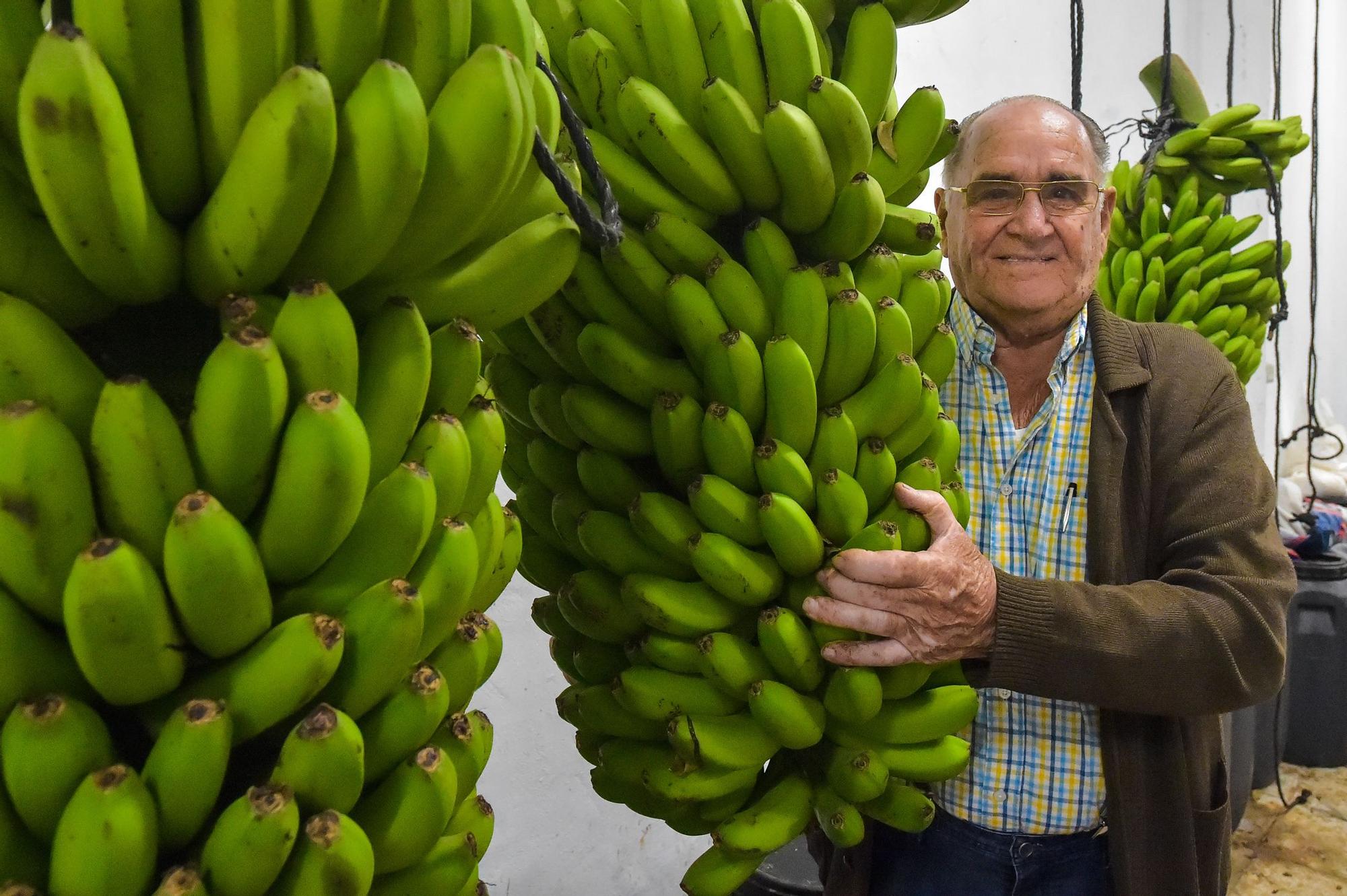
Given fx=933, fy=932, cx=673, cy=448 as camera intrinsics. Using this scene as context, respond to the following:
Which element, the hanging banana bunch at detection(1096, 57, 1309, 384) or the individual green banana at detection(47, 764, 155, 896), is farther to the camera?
the hanging banana bunch at detection(1096, 57, 1309, 384)

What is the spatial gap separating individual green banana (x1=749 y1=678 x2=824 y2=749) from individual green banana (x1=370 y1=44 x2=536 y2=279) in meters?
0.40

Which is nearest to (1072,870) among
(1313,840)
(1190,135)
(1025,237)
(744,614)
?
(744,614)

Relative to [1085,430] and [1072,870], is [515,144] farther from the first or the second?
[1072,870]

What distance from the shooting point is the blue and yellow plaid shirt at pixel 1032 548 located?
43.1 inches

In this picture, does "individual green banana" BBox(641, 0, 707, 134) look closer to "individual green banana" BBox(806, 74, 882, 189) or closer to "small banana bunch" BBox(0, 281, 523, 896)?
"individual green banana" BBox(806, 74, 882, 189)

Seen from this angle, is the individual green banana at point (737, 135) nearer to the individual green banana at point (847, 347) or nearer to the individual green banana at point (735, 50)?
the individual green banana at point (735, 50)

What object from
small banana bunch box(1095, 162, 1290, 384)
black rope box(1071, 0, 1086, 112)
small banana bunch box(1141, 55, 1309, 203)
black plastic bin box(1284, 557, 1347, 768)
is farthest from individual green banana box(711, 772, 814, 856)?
black plastic bin box(1284, 557, 1347, 768)

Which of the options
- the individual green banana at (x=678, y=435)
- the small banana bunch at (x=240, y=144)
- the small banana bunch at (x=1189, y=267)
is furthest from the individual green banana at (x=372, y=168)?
the small banana bunch at (x=1189, y=267)

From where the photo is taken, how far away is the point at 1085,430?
3.73 feet

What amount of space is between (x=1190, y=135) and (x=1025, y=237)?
42.2 inches

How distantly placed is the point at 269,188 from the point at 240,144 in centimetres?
3

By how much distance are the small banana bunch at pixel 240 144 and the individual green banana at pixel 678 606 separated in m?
0.33

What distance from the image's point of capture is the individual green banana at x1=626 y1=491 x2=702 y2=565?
73 centimetres

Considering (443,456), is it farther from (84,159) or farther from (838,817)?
(838,817)
